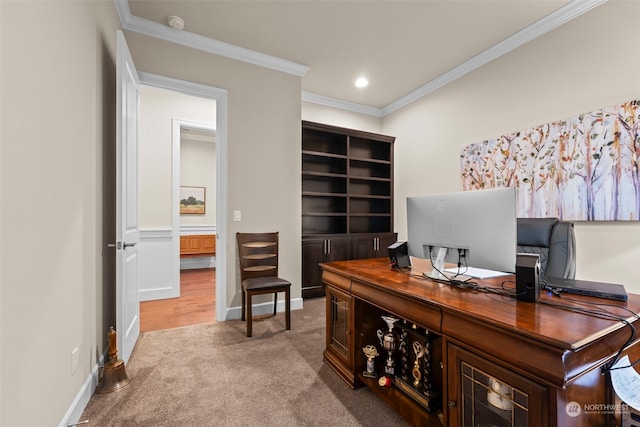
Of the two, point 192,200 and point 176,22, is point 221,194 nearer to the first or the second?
point 176,22

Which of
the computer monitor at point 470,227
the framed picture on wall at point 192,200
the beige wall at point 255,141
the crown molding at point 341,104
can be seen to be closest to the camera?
the computer monitor at point 470,227

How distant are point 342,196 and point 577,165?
2.56 meters

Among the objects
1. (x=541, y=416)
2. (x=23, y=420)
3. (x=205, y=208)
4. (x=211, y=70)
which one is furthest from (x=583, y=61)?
(x=205, y=208)

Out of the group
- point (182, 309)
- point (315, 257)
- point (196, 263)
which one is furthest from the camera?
point (196, 263)

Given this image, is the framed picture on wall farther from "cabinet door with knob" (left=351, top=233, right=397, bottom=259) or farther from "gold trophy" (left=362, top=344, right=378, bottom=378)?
"gold trophy" (left=362, top=344, right=378, bottom=378)

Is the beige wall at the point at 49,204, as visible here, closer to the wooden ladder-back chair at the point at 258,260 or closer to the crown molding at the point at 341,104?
the wooden ladder-back chair at the point at 258,260

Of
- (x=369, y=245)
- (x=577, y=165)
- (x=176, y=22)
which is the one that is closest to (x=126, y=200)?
(x=176, y=22)

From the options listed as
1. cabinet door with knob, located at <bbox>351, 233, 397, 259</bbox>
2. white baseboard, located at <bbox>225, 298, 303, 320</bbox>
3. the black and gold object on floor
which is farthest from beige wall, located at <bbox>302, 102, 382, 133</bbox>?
the black and gold object on floor

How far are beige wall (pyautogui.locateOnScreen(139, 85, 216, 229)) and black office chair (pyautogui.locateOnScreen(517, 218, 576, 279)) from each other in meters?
4.11

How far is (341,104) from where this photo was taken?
471 cm

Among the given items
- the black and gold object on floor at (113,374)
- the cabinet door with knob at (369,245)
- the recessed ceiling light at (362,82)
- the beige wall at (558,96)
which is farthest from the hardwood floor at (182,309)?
the recessed ceiling light at (362,82)

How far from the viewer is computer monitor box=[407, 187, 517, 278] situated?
129cm

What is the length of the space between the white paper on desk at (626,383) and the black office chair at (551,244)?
822 millimetres

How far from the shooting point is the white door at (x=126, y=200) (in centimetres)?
201
